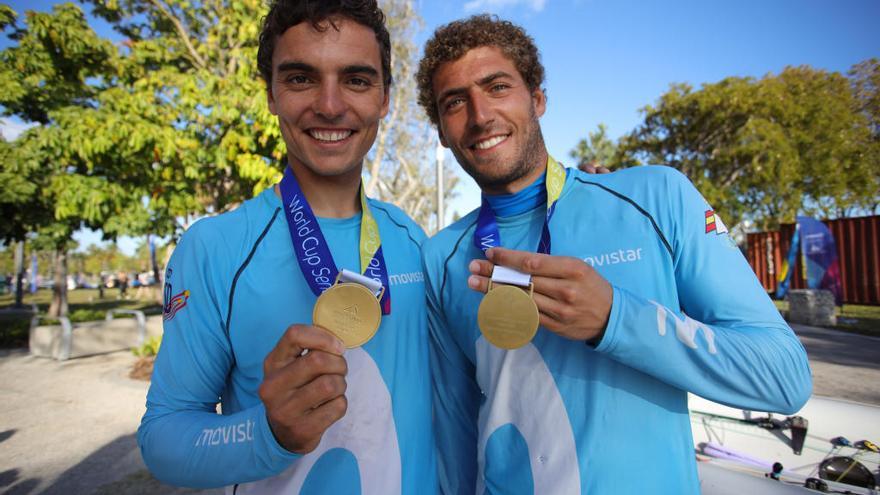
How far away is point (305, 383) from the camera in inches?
46.6

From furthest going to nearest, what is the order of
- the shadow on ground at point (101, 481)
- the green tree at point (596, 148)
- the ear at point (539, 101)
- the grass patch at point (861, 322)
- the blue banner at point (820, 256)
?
the green tree at point (596, 148) → the blue banner at point (820, 256) → the grass patch at point (861, 322) → the shadow on ground at point (101, 481) → the ear at point (539, 101)

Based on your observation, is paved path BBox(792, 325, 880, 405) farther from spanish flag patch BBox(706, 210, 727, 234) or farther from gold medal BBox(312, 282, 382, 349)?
gold medal BBox(312, 282, 382, 349)

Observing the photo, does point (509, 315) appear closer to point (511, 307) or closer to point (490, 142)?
point (511, 307)

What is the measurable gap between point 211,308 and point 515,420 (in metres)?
1.23

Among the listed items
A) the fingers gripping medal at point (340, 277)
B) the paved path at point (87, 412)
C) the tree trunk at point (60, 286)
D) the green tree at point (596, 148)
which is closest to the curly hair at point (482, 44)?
the fingers gripping medal at point (340, 277)

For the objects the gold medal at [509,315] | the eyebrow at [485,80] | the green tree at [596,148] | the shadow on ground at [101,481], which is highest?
the green tree at [596,148]

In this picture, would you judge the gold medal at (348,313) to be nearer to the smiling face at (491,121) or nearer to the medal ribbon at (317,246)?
the medal ribbon at (317,246)

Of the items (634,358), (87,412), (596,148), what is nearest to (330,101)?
(634,358)

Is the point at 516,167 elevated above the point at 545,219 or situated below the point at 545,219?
above

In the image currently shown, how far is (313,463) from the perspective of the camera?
1688 mm

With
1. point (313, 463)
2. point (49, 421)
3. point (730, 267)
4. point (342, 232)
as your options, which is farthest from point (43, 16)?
point (730, 267)

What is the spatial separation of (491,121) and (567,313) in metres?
1.09

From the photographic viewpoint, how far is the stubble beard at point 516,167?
211 centimetres

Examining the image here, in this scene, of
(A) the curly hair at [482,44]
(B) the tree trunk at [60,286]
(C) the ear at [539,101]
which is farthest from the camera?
(B) the tree trunk at [60,286]
